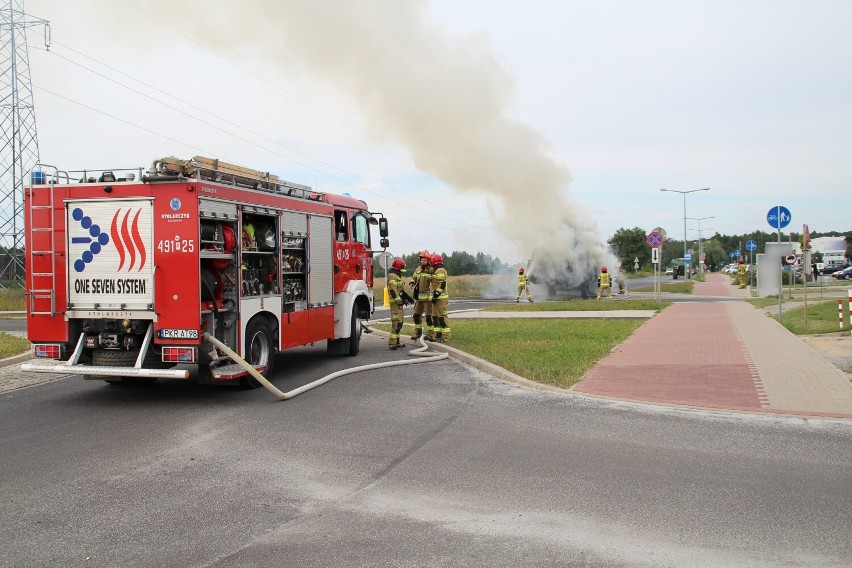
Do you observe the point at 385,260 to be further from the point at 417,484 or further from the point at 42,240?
the point at 417,484

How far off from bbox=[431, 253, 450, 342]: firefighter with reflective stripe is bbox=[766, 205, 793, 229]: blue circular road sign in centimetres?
902

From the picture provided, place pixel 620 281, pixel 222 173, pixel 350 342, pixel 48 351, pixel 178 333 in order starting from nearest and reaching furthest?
pixel 178 333 < pixel 48 351 < pixel 222 173 < pixel 350 342 < pixel 620 281

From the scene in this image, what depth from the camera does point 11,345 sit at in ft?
47.8

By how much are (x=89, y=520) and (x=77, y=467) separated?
1.42m

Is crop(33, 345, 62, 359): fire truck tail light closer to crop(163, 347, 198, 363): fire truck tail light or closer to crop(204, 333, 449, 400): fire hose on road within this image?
crop(163, 347, 198, 363): fire truck tail light

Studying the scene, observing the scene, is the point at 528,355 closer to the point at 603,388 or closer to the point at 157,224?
the point at 603,388

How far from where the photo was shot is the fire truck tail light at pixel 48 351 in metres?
8.77

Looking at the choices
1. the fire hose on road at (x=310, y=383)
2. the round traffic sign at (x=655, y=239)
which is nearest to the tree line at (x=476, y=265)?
the round traffic sign at (x=655, y=239)

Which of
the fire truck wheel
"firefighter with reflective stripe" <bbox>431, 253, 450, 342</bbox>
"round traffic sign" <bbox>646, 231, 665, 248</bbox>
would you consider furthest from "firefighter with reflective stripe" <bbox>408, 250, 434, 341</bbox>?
"round traffic sign" <bbox>646, 231, 665, 248</bbox>

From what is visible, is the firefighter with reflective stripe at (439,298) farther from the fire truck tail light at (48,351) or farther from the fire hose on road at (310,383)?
the fire truck tail light at (48,351)

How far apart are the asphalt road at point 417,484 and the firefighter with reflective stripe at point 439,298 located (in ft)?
17.7

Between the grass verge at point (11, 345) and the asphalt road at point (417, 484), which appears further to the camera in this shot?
the grass verge at point (11, 345)

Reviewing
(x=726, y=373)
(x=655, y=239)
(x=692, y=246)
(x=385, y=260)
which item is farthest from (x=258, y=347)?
(x=692, y=246)

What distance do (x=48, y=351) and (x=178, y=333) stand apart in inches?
71.3
